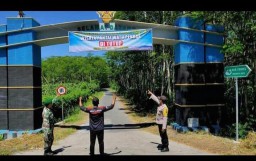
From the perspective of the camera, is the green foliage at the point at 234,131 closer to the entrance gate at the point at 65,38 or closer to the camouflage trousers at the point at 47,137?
the entrance gate at the point at 65,38

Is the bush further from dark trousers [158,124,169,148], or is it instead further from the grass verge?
the grass verge

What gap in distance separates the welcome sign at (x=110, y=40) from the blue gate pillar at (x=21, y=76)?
6.61 ft

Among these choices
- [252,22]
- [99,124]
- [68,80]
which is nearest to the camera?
[99,124]

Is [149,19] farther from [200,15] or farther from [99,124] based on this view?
[99,124]

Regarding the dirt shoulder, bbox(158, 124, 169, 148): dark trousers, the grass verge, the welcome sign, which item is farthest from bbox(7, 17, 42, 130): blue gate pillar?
bbox(158, 124, 169, 148): dark trousers

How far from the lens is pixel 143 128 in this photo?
16891 millimetres

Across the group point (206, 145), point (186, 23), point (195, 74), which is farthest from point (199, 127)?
point (186, 23)

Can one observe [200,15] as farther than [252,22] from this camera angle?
No

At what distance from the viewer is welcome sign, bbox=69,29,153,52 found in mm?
14617

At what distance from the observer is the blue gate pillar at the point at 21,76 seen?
14781mm

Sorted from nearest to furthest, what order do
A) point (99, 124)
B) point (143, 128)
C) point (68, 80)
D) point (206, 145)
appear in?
point (99, 124) → point (206, 145) → point (143, 128) → point (68, 80)

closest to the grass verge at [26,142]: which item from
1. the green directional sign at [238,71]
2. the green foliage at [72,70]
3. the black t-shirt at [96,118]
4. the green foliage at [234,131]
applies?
the black t-shirt at [96,118]

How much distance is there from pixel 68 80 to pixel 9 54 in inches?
2696

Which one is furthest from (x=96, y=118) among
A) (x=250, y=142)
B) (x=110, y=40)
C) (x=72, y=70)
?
(x=72, y=70)
